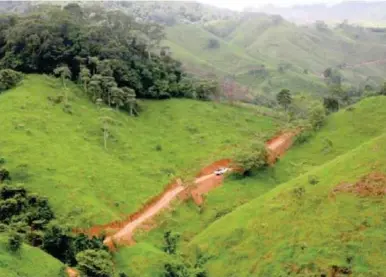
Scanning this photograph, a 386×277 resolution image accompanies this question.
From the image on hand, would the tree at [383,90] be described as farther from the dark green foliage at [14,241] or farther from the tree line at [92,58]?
the dark green foliage at [14,241]

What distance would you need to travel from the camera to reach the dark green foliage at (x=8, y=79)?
298 feet

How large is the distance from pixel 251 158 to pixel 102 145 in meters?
23.2

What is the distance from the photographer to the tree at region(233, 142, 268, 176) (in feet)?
259

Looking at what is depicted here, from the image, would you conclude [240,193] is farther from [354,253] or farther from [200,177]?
[354,253]

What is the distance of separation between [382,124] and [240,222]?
136 ft

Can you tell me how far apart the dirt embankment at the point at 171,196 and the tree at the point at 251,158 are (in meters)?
3.30

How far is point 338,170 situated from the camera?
6362cm

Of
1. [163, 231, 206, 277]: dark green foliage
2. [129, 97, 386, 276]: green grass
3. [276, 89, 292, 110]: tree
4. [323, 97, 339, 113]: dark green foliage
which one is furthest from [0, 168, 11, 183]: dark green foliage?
[323, 97, 339, 113]: dark green foliage

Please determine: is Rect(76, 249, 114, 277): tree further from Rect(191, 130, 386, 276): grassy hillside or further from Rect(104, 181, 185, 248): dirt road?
Rect(191, 130, 386, 276): grassy hillside

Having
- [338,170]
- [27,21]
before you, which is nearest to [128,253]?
[338,170]

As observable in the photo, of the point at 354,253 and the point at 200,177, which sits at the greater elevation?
the point at 354,253

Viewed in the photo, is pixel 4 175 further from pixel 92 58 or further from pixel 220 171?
Result: pixel 92 58

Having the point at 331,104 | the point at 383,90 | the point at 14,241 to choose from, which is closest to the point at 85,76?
the point at 331,104

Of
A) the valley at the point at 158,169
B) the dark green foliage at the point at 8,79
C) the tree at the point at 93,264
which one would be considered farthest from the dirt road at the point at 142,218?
the dark green foliage at the point at 8,79
